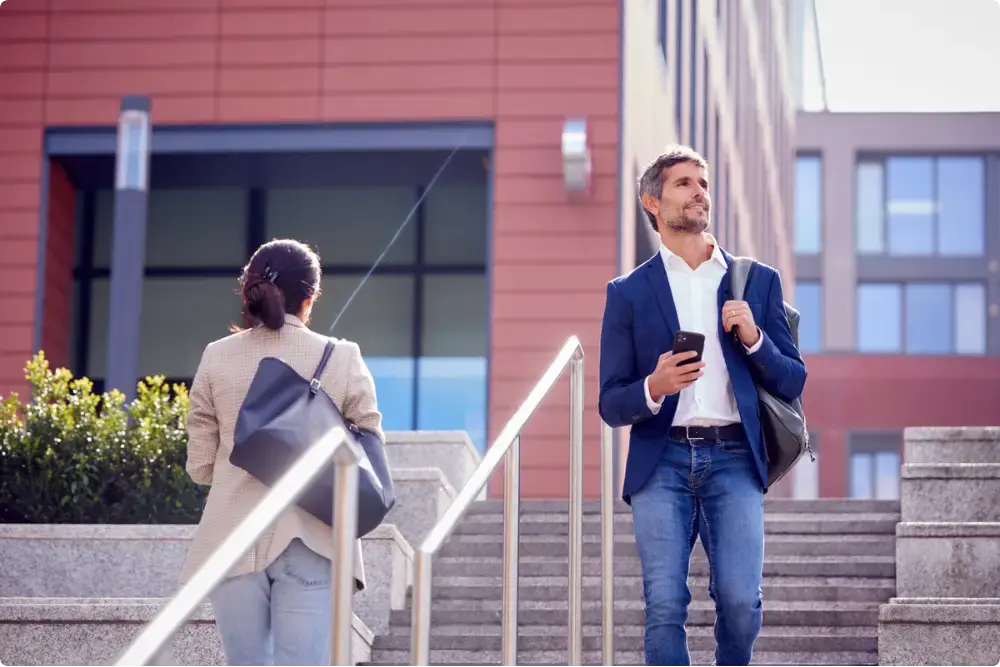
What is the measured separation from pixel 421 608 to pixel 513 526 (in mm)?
1056

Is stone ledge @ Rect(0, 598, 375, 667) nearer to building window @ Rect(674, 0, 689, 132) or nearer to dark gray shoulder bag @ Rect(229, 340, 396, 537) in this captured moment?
dark gray shoulder bag @ Rect(229, 340, 396, 537)

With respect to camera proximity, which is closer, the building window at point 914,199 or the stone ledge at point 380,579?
the stone ledge at point 380,579

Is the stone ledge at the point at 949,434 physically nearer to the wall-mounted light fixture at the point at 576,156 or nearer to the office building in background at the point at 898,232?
the wall-mounted light fixture at the point at 576,156

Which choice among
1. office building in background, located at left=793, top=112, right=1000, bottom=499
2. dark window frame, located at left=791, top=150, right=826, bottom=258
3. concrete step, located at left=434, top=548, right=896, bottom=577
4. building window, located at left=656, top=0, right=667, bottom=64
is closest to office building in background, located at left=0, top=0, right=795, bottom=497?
building window, located at left=656, top=0, right=667, bottom=64

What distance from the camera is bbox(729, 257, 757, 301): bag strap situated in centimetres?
568

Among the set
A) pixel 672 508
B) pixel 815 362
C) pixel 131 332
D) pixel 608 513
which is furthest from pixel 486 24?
pixel 815 362

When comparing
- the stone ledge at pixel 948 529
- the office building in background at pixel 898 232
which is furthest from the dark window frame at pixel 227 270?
the office building in background at pixel 898 232

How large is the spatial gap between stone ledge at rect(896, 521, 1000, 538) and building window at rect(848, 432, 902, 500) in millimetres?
39077

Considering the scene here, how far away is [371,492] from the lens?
5.28 meters

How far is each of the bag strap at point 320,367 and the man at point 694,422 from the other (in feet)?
2.82

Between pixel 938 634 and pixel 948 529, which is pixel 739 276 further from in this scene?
pixel 948 529

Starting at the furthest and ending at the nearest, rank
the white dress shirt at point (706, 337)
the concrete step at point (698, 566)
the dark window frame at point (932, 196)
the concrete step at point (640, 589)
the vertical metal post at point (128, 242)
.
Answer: the dark window frame at point (932, 196) → the vertical metal post at point (128, 242) → the concrete step at point (698, 566) → the concrete step at point (640, 589) → the white dress shirt at point (706, 337)

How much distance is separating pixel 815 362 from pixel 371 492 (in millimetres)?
35372

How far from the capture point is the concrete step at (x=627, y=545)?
9.59m
